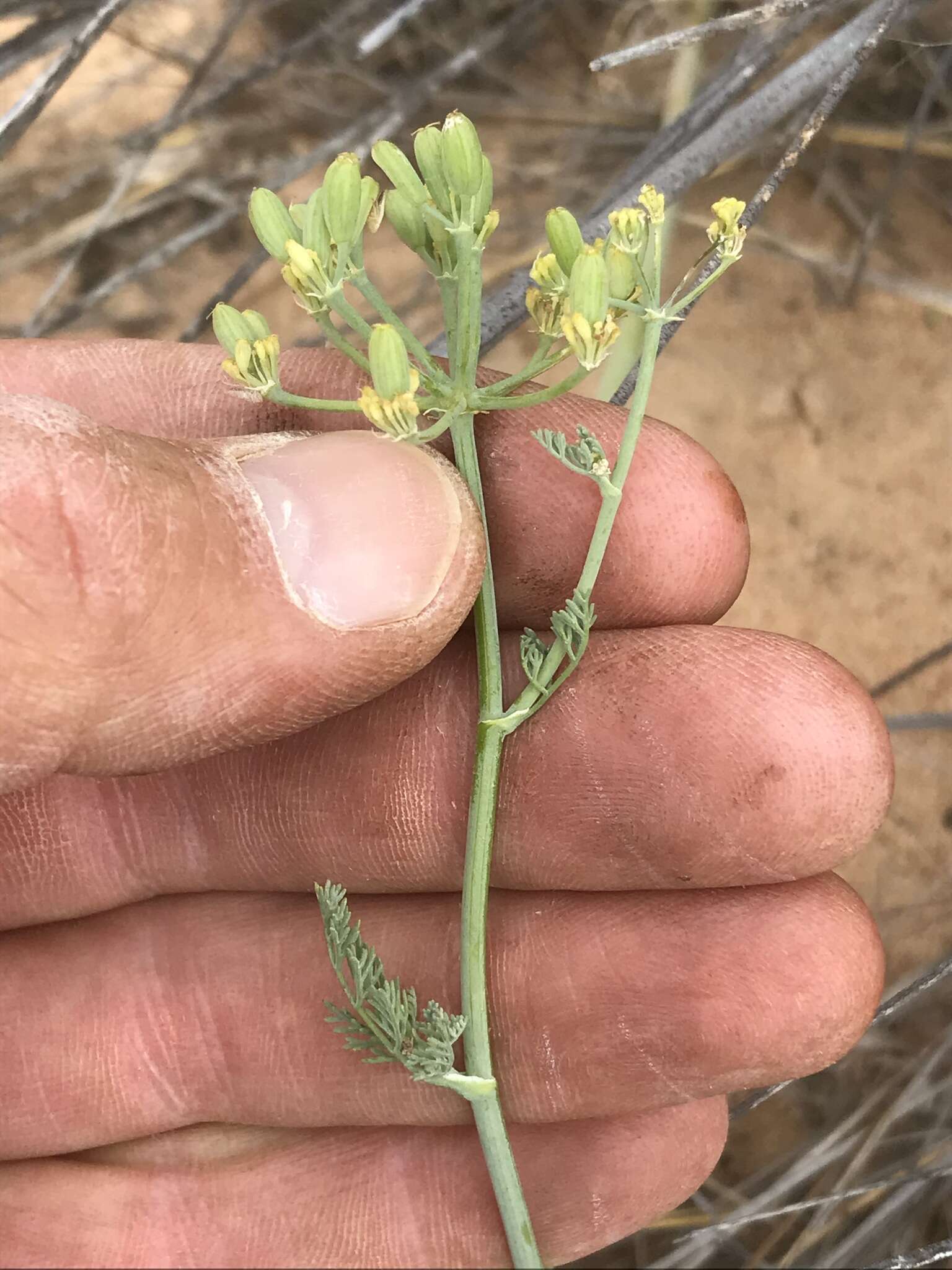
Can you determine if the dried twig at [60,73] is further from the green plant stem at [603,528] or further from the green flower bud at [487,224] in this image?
the green plant stem at [603,528]

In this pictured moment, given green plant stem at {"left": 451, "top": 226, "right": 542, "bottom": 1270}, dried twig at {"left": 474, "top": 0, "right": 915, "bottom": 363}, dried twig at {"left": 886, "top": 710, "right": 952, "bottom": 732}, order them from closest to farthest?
green plant stem at {"left": 451, "top": 226, "right": 542, "bottom": 1270} < dried twig at {"left": 474, "top": 0, "right": 915, "bottom": 363} < dried twig at {"left": 886, "top": 710, "right": 952, "bottom": 732}

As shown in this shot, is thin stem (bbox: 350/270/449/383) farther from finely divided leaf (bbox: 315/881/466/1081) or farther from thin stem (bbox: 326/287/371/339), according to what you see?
finely divided leaf (bbox: 315/881/466/1081)

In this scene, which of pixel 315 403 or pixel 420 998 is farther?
pixel 420 998

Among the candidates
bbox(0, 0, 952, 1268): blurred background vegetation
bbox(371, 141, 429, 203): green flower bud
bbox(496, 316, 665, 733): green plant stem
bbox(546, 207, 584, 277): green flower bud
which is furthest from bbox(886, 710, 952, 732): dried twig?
bbox(371, 141, 429, 203): green flower bud

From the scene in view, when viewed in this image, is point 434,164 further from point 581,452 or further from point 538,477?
point 538,477

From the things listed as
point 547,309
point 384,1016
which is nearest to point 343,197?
point 547,309

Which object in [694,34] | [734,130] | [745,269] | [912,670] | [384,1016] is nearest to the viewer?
[384,1016]
